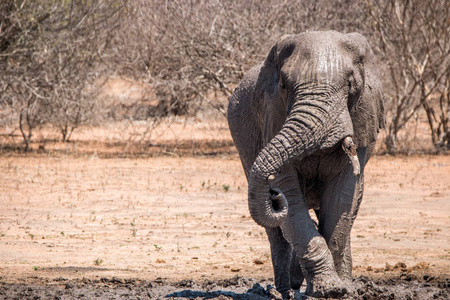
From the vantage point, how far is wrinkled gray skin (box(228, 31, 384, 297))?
4.50 m

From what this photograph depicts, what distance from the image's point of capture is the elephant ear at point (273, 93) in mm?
4930

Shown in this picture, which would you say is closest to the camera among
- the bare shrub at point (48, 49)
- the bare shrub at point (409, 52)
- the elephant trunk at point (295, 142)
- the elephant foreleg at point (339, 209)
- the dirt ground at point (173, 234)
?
the elephant trunk at point (295, 142)

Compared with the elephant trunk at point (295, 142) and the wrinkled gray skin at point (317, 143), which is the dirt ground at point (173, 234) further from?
the elephant trunk at point (295, 142)

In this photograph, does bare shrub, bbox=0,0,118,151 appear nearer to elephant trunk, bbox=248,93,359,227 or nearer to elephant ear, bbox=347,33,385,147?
elephant ear, bbox=347,33,385,147

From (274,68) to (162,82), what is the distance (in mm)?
12027

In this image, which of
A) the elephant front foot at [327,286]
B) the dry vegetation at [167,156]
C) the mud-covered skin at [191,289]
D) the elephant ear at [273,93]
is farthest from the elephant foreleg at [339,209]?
the dry vegetation at [167,156]

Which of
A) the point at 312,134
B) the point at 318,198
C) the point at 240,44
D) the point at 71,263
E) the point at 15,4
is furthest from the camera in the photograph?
the point at 240,44

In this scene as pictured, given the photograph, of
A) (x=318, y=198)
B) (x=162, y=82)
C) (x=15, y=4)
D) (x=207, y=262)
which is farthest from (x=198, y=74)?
(x=318, y=198)

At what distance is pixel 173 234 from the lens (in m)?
9.02

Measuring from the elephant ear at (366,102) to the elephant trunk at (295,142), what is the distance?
1.11 feet

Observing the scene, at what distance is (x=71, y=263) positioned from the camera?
24.5 ft

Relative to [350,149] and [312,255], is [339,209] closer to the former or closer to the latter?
[312,255]

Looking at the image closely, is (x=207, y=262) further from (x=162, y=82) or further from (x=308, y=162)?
(x=162, y=82)

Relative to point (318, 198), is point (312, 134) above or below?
above
